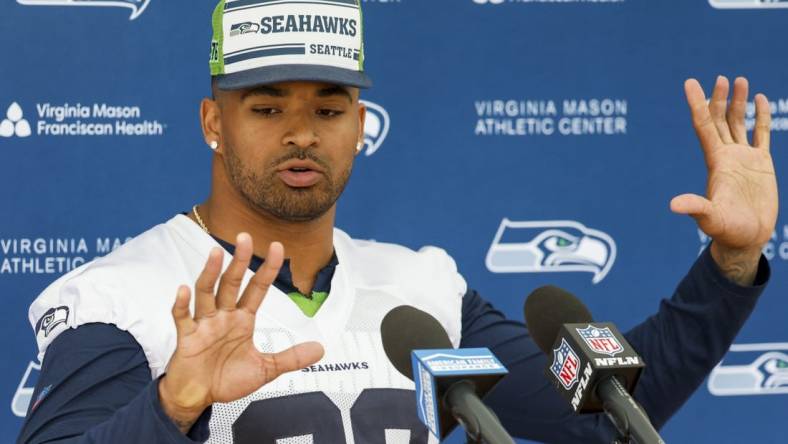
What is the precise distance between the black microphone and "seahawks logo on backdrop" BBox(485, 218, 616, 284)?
1.69 metres

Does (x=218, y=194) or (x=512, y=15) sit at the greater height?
(x=512, y=15)

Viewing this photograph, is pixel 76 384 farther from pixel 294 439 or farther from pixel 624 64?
pixel 624 64

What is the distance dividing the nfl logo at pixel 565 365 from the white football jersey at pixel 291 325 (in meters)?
0.60

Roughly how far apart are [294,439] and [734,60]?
194 cm

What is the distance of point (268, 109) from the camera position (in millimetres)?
2459

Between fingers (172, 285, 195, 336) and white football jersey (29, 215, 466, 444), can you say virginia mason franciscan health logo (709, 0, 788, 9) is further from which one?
fingers (172, 285, 195, 336)

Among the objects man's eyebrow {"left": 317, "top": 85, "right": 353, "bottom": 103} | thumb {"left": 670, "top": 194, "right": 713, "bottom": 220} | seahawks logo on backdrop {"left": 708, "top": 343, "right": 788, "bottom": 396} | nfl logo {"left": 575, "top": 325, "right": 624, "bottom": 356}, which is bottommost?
seahawks logo on backdrop {"left": 708, "top": 343, "right": 788, "bottom": 396}

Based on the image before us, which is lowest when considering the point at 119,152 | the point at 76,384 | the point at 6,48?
the point at 76,384

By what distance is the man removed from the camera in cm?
230

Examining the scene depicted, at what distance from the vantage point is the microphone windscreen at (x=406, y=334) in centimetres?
194

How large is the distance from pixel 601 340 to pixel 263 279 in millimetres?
451

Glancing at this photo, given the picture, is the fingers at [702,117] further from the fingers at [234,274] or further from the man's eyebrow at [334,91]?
the fingers at [234,274]

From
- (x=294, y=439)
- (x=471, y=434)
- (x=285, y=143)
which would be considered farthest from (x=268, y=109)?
(x=471, y=434)

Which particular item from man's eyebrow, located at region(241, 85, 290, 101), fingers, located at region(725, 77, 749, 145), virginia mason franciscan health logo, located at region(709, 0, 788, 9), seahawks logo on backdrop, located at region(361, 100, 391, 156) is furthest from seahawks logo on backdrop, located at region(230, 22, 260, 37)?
virginia mason franciscan health logo, located at region(709, 0, 788, 9)
